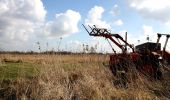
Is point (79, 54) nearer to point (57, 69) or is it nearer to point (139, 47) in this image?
point (57, 69)

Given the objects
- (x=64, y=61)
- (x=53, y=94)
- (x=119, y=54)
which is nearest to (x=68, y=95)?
(x=53, y=94)

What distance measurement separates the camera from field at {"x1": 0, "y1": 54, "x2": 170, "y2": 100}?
783cm

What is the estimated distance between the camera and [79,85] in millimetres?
8398

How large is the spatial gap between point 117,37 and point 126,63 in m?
2.63

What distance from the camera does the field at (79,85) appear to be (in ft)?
25.7

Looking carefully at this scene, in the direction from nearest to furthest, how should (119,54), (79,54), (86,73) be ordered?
(86,73) < (79,54) < (119,54)

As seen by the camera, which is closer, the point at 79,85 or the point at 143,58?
the point at 79,85

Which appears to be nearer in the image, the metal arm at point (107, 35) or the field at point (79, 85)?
the field at point (79, 85)

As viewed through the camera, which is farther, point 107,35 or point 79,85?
point 107,35

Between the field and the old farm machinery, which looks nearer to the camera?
the field

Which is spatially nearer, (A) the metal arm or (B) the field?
(B) the field

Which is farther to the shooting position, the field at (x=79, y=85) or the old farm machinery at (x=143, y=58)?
the old farm machinery at (x=143, y=58)

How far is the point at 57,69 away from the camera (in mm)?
9398

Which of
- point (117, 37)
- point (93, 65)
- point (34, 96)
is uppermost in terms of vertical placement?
point (117, 37)
